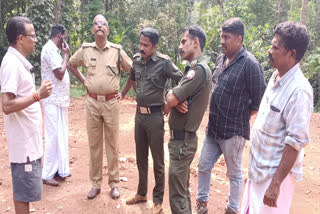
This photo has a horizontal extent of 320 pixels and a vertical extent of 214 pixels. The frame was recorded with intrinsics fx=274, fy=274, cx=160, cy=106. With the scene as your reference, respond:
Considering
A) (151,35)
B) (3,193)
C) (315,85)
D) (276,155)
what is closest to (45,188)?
(3,193)

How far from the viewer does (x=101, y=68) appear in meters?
3.39

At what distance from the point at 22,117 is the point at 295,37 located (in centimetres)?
230

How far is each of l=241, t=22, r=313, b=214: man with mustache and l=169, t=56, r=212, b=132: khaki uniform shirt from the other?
60cm

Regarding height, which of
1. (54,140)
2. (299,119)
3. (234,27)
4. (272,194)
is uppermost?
(234,27)

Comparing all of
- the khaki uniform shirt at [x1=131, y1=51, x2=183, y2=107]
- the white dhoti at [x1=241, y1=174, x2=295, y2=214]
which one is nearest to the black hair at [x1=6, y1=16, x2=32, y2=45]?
the khaki uniform shirt at [x1=131, y1=51, x2=183, y2=107]

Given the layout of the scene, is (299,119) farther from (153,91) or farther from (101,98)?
(101,98)

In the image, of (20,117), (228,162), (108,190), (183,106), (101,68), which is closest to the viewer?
(20,117)

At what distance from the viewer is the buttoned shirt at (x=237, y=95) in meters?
2.83

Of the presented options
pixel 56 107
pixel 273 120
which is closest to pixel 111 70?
pixel 56 107

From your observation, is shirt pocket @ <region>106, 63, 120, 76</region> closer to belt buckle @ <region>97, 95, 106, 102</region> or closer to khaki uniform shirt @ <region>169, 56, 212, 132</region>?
belt buckle @ <region>97, 95, 106, 102</region>

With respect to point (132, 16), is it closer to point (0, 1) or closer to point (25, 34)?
point (0, 1)

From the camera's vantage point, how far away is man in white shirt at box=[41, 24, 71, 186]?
3.75 m

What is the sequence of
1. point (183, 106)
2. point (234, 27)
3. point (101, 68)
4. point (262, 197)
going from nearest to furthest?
point (262, 197), point (183, 106), point (234, 27), point (101, 68)

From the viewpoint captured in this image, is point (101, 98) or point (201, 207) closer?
point (201, 207)
